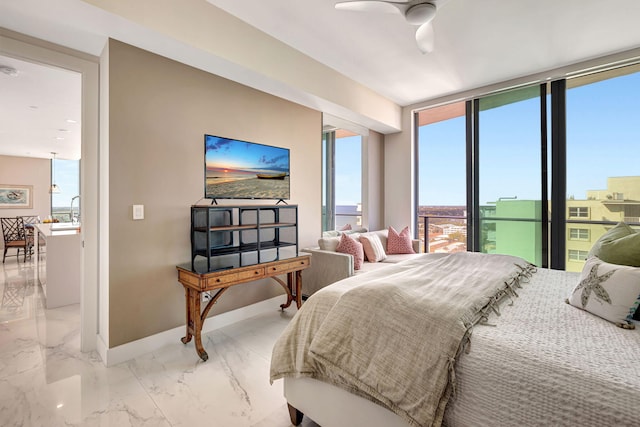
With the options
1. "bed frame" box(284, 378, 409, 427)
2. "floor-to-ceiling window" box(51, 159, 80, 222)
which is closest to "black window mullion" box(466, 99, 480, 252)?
A: "bed frame" box(284, 378, 409, 427)

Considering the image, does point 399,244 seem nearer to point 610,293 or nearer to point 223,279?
point 223,279

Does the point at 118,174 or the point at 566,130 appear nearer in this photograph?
the point at 118,174

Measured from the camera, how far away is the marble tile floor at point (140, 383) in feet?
5.72

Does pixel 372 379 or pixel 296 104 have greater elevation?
pixel 296 104

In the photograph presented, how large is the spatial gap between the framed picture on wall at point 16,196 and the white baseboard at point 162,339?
24.7 feet

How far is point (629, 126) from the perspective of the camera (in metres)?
3.41

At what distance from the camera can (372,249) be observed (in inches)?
152

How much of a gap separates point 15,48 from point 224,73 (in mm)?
1421

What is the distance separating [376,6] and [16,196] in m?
9.51

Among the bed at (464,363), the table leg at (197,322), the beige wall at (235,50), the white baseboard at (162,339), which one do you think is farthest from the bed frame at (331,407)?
the beige wall at (235,50)

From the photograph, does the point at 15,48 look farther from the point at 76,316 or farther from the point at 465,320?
the point at 465,320

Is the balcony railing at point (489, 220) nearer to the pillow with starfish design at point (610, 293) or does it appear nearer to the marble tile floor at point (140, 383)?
the pillow with starfish design at point (610, 293)

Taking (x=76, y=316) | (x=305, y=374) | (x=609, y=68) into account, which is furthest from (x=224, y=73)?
(x=609, y=68)

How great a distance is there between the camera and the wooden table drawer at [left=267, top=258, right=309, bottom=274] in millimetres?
2887
